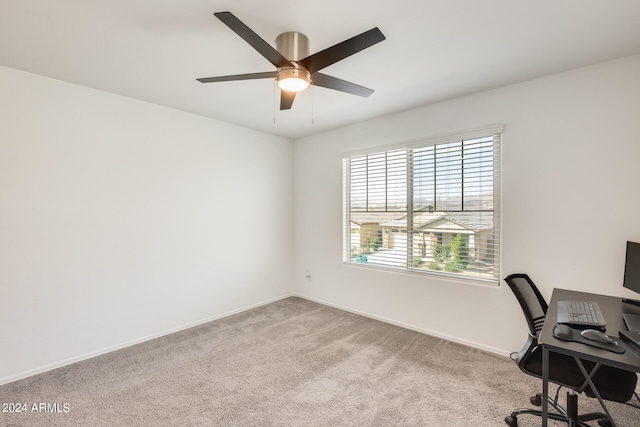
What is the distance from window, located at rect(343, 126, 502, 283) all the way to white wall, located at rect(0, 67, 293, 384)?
157 centimetres

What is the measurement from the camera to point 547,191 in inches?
102

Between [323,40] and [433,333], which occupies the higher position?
[323,40]

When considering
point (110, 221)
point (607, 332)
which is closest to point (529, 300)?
point (607, 332)

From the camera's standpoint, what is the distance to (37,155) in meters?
2.55

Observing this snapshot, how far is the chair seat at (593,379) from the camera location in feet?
4.93

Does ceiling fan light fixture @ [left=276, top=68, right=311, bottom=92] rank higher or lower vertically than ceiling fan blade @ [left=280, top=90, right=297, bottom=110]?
lower

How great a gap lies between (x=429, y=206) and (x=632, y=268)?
1650 millimetres

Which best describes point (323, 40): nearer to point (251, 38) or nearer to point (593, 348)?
point (251, 38)

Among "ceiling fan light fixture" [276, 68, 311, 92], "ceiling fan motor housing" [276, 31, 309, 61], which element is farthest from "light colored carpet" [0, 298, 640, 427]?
"ceiling fan motor housing" [276, 31, 309, 61]

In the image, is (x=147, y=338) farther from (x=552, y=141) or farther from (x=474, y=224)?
(x=552, y=141)

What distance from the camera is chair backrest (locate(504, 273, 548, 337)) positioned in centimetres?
188

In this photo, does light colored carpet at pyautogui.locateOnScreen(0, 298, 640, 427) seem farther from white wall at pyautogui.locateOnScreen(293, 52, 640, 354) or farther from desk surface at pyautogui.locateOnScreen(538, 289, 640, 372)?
desk surface at pyautogui.locateOnScreen(538, 289, 640, 372)

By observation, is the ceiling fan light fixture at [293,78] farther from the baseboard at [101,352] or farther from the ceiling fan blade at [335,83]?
the baseboard at [101,352]

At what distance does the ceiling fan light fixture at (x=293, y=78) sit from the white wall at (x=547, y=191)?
6.05 feet
